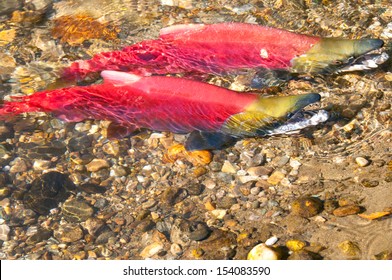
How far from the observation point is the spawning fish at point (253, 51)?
6.01m

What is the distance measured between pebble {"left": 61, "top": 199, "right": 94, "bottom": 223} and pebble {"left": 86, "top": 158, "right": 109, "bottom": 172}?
0.41m

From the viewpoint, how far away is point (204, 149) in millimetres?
5512

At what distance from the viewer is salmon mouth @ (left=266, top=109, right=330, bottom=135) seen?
5.39 metres

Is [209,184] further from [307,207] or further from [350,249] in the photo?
[350,249]

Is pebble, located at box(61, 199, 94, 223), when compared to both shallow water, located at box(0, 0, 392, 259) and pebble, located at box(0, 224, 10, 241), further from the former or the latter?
pebble, located at box(0, 224, 10, 241)

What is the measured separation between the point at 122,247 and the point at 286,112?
1950mm

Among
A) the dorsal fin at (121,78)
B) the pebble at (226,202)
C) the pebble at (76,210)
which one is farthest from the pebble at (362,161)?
the pebble at (76,210)

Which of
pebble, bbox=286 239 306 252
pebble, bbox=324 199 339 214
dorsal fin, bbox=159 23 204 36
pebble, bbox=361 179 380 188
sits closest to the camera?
pebble, bbox=286 239 306 252

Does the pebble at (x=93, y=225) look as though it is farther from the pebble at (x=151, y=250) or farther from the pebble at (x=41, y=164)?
the pebble at (x=41, y=164)

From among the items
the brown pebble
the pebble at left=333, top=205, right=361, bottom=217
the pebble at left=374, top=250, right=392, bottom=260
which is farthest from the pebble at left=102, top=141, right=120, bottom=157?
the pebble at left=374, top=250, right=392, bottom=260

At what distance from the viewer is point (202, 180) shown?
5.34m

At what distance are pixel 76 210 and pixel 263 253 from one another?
6.04 ft
